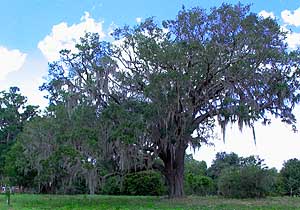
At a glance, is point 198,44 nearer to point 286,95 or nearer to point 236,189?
point 286,95

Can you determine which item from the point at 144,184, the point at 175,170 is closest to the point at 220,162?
the point at 144,184

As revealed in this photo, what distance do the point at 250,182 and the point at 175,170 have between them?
3597 millimetres

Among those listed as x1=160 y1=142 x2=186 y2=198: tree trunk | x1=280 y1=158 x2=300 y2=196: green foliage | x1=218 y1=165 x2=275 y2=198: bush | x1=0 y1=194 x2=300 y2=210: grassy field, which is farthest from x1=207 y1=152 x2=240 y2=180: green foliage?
x1=0 y1=194 x2=300 y2=210: grassy field

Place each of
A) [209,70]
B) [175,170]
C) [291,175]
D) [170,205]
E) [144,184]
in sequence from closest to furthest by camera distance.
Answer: [170,205], [209,70], [175,170], [144,184], [291,175]

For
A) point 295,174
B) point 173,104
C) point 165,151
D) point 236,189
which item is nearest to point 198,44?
point 173,104

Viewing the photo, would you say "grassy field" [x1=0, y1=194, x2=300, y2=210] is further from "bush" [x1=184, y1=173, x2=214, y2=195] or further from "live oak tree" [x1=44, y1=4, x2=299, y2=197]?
"bush" [x1=184, y1=173, x2=214, y2=195]

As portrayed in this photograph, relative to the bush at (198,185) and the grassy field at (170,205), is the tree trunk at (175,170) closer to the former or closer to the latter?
the grassy field at (170,205)

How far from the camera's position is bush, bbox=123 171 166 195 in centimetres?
3409

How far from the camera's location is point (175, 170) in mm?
21016

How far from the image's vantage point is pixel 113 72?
19.1 m

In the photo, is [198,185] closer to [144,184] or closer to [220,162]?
[144,184]

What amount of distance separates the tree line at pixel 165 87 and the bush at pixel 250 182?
0.28m

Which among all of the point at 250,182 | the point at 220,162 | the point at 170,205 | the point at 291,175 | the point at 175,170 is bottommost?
the point at 170,205

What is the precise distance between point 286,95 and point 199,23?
4.89 meters
